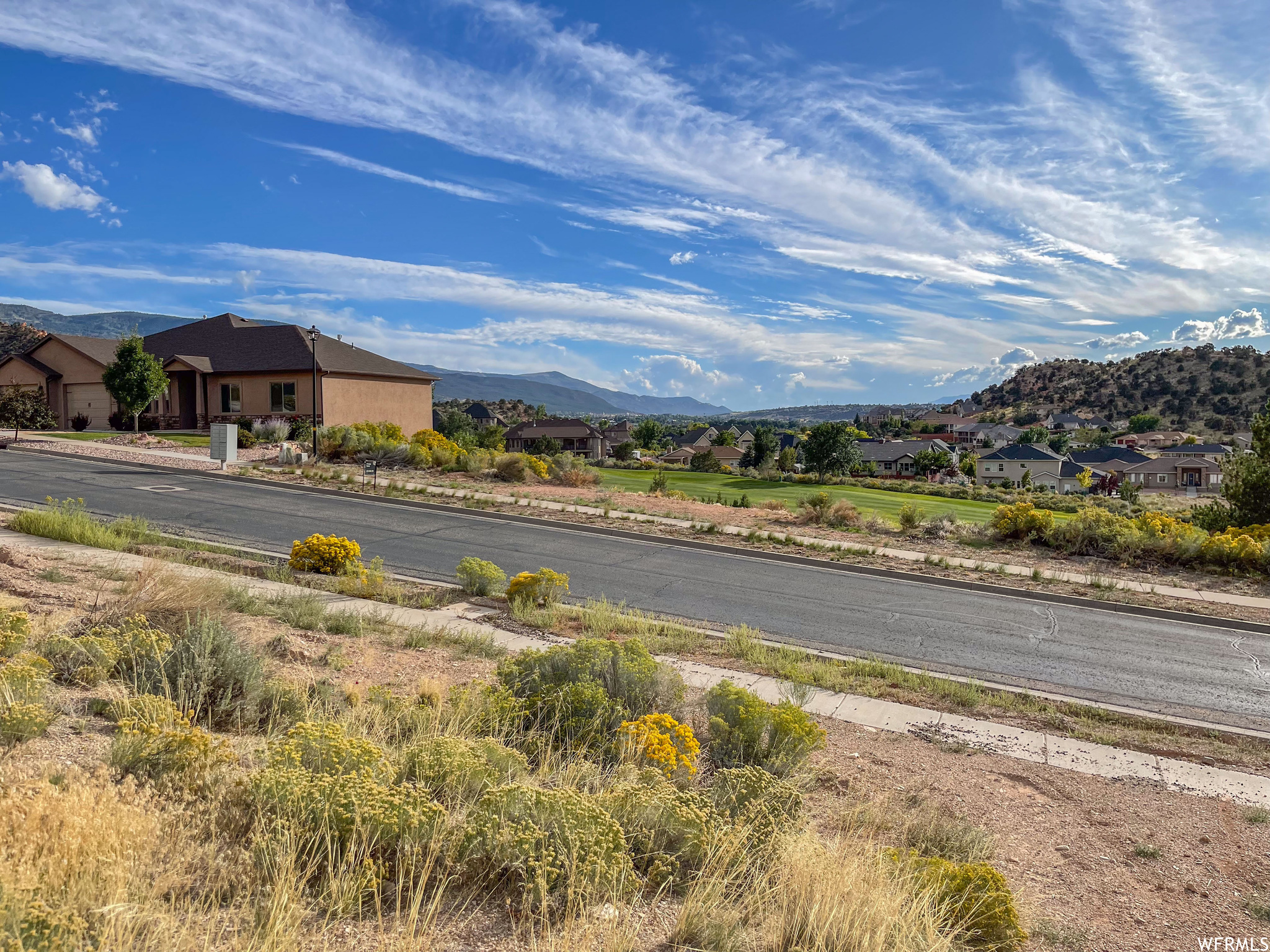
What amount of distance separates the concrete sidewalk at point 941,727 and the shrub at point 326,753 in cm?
443

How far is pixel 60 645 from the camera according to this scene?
6207 mm

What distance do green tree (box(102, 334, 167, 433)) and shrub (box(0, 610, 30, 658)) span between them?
3306 cm

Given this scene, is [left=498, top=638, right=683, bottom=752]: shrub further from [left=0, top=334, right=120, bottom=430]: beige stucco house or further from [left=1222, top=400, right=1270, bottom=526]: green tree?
[left=0, top=334, right=120, bottom=430]: beige stucco house

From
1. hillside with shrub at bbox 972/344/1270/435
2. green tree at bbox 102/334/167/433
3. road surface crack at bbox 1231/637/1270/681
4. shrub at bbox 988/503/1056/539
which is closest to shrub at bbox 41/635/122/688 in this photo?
road surface crack at bbox 1231/637/1270/681

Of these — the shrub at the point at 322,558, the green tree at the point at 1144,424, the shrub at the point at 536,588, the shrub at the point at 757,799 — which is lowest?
the shrub at the point at 757,799

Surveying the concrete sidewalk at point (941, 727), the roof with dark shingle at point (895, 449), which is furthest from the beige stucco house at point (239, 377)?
the roof with dark shingle at point (895, 449)

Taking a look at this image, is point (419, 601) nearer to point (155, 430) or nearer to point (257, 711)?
point (257, 711)

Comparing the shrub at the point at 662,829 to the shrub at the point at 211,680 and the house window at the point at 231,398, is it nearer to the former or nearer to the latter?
the shrub at the point at 211,680

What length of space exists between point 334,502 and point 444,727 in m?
16.9

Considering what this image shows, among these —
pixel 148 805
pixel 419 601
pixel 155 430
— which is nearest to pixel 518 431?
pixel 155 430

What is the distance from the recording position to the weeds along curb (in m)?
13.6

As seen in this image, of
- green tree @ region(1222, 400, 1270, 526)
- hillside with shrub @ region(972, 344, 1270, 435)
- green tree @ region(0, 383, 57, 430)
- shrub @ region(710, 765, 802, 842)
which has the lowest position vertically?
shrub @ region(710, 765, 802, 842)

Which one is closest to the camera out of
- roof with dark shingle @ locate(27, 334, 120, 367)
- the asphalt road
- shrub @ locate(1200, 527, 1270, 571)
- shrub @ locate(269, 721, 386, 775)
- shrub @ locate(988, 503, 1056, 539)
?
shrub @ locate(269, 721, 386, 775)

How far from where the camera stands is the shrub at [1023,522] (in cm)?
1964
